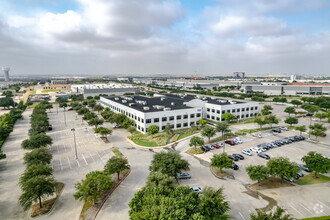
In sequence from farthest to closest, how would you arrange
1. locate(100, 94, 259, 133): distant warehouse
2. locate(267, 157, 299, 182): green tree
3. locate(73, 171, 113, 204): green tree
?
locate(100, 94, 259, 133): distant warehouse
locate(267, 157, 299, 182): green tree
locate(73, 171, 113, 204): green tree

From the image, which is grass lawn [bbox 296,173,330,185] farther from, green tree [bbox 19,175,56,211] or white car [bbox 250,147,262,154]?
green tree [bbox 19,175,56,211]

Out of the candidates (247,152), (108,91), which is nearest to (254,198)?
(247,152)

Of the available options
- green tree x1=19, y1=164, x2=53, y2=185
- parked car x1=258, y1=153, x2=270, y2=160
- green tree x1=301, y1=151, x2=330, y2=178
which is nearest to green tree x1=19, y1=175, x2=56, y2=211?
green tree x1=19, y1=164, x2=53, y2=185

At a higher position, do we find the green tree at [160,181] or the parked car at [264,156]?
the green tree at [160,181]

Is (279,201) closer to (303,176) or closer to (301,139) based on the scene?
→ (303,176)

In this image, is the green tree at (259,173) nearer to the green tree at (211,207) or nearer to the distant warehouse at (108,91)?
the green tree at (211,207)

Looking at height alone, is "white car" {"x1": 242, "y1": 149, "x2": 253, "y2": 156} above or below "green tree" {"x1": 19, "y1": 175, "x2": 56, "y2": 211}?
below

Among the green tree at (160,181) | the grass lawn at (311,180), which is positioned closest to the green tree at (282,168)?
the grass lawn at (311,180)

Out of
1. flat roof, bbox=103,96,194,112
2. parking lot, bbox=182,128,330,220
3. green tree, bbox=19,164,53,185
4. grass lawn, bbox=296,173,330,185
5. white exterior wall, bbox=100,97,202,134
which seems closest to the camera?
parking lot, bbox=182,128,330,220

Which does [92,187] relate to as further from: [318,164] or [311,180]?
[318,164]
